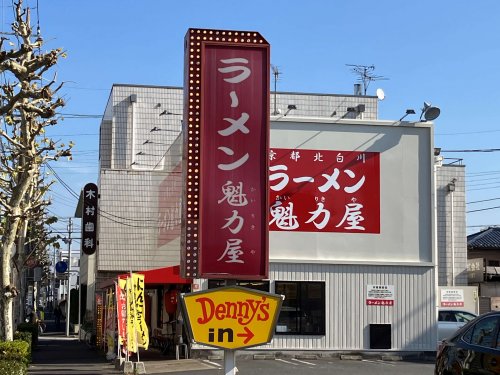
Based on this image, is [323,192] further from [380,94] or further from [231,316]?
[231,316]

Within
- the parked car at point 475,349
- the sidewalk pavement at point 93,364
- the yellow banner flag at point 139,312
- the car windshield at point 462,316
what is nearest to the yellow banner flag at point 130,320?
the yellow banner flag at point 139,312

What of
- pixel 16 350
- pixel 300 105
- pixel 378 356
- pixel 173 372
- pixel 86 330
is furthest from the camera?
pixel 300 105

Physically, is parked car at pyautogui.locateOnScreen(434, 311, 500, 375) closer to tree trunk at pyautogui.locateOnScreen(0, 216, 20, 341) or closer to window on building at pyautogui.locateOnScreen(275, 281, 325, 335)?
tree trunk at pyautogui.locateOnScreen(0, 216, 20, 341)

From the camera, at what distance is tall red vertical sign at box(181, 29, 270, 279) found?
10703 mm

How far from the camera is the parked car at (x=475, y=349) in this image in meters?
9.17

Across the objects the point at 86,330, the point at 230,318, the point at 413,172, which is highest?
the point at 413,172

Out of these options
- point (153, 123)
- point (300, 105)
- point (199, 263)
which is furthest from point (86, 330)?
point (199, 263)

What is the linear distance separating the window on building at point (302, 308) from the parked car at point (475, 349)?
1195cm

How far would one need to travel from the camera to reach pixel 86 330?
34594 millimetres

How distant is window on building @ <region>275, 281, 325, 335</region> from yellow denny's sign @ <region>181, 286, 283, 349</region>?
11940mm

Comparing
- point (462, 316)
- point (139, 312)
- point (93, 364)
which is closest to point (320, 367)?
point (139, 312)

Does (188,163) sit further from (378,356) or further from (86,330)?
(86,330)

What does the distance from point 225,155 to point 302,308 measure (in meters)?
12.6

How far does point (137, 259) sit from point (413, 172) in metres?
13.0
